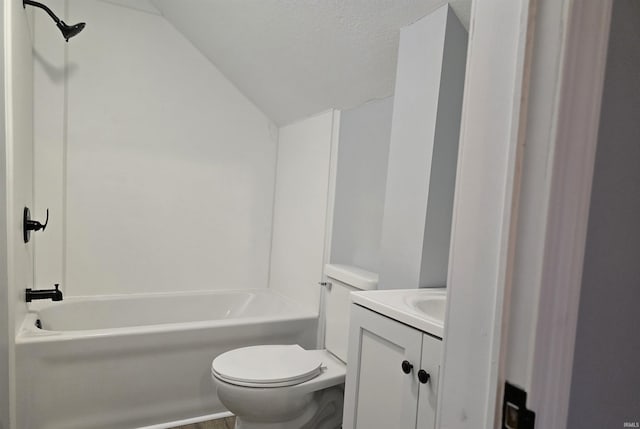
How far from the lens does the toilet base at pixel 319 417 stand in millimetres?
1666

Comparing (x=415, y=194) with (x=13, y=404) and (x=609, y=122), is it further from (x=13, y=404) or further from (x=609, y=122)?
(x=13, y=404)

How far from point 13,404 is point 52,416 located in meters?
0.27

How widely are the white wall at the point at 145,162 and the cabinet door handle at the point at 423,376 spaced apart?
198 cm

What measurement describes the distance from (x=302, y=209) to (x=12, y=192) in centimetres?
151

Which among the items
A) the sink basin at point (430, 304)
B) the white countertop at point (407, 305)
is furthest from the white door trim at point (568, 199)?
the sink basin at point (430, 304)

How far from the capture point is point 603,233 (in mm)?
523

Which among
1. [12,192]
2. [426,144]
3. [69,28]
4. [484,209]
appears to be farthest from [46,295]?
[484,209]

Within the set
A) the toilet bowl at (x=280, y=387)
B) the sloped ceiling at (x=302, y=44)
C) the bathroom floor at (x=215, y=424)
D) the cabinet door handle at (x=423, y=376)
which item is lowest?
the bathroom floor at (x=215, y=424)

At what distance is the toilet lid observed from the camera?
60.3 inches

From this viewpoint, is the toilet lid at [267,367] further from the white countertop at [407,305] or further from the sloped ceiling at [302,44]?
the sloped ceiling at [302,44]

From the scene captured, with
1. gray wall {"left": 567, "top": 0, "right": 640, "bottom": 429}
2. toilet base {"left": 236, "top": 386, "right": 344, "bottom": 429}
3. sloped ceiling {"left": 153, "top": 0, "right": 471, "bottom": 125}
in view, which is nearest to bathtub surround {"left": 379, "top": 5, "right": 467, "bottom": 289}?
sloped ceiling {"left": 153, "top": 0, "right": 471, "bottom": 125}

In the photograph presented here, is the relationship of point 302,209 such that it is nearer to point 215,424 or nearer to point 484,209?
point 215,424

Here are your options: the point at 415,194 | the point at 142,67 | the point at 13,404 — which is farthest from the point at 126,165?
the point at 415,194

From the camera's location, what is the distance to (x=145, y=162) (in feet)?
8.00
